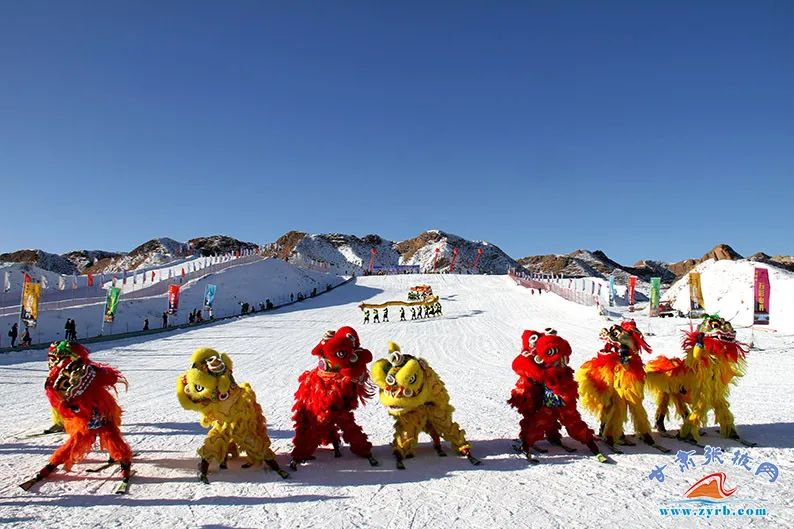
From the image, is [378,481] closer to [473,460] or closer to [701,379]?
[473,460]

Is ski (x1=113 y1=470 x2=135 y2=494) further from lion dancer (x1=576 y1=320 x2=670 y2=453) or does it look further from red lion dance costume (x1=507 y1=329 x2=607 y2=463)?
lion dancer (x1=576 y1=320 x2=670 y2=453)

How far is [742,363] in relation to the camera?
21.2ft

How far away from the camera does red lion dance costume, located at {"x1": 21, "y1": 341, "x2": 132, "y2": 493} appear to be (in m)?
4.93

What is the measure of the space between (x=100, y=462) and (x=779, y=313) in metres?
26.7

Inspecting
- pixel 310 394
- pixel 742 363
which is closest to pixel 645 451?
pixel 742 363

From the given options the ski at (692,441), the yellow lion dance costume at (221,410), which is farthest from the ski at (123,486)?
the ski at (692,441)

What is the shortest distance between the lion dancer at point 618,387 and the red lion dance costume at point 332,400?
284cm

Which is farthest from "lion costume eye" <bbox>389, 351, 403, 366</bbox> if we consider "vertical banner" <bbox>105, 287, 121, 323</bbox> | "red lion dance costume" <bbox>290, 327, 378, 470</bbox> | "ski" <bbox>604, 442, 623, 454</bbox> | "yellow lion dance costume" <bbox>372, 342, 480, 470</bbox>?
"vertical banner" <bbox>105, 287, 121, 323</bbox>

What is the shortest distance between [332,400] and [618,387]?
3529 mm

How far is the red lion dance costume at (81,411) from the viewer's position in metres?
4.93

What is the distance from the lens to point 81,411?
498 cm

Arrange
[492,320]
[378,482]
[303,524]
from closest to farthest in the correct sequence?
[303,524] < [378,482] < [492,320]

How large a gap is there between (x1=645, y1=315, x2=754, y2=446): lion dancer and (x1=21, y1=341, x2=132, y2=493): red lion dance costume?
21.2ft

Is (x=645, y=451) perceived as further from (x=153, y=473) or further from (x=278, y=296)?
(x=278, y=296)
